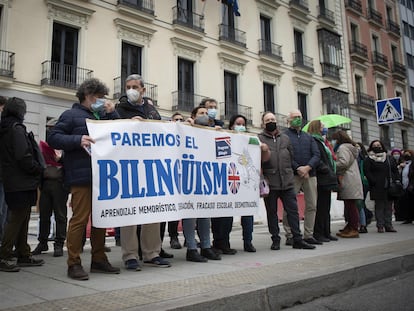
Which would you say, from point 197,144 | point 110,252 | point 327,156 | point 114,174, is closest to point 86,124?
point 114,174

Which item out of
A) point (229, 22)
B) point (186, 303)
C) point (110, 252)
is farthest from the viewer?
point (229, 22)

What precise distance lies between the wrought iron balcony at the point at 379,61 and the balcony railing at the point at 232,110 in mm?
14400

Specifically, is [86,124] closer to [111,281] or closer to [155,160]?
[155,160]

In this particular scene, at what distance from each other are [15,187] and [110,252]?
2011 mm

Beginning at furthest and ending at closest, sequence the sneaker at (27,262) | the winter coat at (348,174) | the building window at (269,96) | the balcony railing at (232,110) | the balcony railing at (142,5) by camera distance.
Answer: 1. the building window at (269,96)
2. the balcony railing at (232,110)
3. the balcony railing at (142,5)
4. the winter coat at (348,174)
5. the sneaker at (27,262)

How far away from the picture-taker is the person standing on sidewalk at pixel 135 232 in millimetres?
4270

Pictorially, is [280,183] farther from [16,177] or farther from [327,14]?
[327,14]

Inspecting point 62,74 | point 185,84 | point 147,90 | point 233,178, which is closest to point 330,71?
point 185,84

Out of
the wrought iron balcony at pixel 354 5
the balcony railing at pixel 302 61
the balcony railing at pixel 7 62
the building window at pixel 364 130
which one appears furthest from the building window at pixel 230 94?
the wrought iron balcony at pixel 354 5

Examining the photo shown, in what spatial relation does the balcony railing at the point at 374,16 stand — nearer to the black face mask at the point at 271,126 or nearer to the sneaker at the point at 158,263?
the black face mask at the point at 271,126

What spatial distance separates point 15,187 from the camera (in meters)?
4.19

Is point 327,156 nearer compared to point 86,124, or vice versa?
point 86,124

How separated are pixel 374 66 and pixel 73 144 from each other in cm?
3175

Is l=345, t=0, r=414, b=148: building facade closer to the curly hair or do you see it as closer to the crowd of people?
the crowd of people
